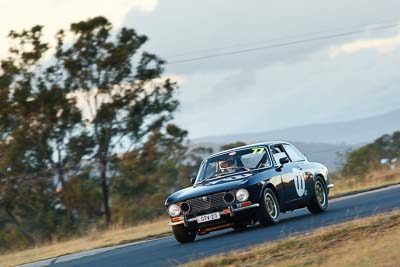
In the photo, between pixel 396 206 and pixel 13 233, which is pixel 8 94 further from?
pixel 396 206

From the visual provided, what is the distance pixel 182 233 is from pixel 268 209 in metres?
1.47

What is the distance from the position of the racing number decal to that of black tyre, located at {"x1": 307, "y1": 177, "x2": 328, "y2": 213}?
50 centimetres

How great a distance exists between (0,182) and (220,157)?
24.5 metres

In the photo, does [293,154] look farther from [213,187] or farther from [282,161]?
[213,187]

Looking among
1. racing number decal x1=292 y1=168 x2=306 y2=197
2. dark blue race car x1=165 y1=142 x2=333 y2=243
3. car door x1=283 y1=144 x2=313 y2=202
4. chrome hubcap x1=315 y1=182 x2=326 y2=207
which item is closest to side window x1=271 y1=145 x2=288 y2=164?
dark blue race car x1=165 y1=142 x2=333 y2=243

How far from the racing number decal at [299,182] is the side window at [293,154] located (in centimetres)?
49

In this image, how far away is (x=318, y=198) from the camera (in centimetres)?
1794

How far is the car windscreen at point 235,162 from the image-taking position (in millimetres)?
16656

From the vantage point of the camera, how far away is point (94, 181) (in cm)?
4122

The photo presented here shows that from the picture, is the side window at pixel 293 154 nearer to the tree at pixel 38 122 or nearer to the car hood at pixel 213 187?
the car hood at pixel 213 187

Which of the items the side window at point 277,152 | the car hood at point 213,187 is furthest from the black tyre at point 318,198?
the car hood at point 213,187

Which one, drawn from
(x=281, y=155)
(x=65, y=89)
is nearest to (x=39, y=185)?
(x=65, y=89)

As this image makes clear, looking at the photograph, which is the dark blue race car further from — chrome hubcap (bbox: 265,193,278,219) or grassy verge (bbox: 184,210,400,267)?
grassy verge (bbox: 184,210,400,267)

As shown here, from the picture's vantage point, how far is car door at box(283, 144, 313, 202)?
55.6 feet
